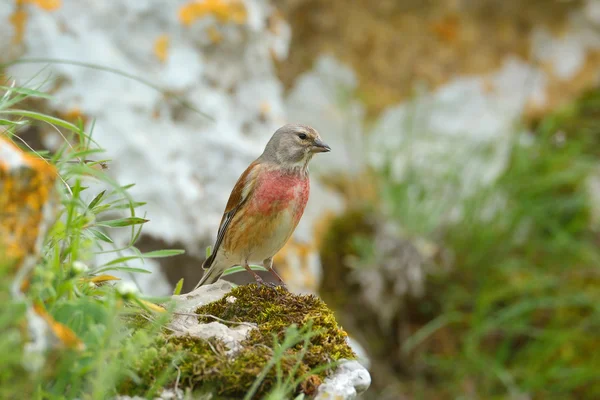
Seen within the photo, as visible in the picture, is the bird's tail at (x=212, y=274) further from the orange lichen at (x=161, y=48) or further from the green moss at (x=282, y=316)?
the orange lichen at (x=161, y=48)

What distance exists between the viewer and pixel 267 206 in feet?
12.4


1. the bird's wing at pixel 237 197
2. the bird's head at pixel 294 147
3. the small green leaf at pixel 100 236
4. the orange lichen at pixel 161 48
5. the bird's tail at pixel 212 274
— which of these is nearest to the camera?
the small green leaf at pixel 100 236

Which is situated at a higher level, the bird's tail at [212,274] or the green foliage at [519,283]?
the green foliage at [519,283]

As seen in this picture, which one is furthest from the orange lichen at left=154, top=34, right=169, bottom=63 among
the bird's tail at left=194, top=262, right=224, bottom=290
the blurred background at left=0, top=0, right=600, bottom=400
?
the bird's tail at left=194, top=262, right=224, bottom=290

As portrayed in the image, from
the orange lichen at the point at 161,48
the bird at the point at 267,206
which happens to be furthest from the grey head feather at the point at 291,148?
the orange lichen at the point at 161,48

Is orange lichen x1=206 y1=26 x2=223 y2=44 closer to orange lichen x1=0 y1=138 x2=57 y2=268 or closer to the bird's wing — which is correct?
the bird's wing

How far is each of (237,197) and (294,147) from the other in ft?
1.37

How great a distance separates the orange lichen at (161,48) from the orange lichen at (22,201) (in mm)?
3460

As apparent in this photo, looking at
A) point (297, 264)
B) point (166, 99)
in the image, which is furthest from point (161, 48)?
point (297, 264)

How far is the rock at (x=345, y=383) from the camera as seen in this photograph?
2.37m

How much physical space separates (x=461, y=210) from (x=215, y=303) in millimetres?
4016

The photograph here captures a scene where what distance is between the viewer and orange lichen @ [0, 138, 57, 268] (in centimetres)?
193

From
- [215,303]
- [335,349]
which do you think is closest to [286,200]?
[215,303]

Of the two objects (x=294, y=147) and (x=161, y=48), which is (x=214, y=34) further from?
(x=294, y=147)
